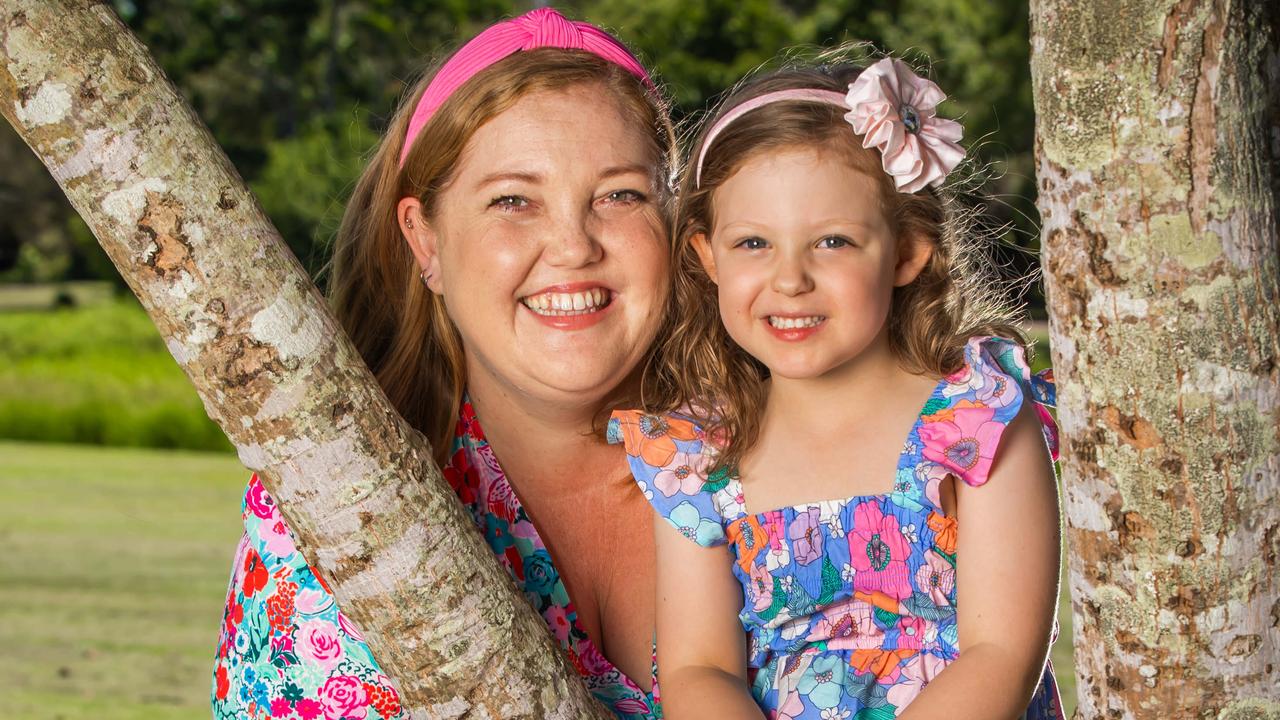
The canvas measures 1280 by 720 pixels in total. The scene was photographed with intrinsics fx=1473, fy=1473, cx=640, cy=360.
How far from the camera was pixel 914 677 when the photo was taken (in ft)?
8.91

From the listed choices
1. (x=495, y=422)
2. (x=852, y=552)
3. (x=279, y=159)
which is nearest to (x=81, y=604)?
(x=495, y=422)

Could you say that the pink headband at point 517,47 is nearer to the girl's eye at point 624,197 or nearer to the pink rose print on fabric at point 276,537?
the girl's eye at point 624,197

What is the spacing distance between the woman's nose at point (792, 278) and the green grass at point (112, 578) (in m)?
6.97

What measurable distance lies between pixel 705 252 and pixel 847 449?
492mm

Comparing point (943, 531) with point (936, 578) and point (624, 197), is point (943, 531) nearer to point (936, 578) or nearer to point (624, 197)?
point (936, 578)

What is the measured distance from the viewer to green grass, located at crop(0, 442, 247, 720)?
9203mm

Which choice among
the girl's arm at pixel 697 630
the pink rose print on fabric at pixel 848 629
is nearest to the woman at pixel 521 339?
the girl's arm at pixel 697 630

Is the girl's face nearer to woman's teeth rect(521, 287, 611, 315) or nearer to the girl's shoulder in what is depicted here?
the girl's shoulder

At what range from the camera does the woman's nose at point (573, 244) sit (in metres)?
3.02

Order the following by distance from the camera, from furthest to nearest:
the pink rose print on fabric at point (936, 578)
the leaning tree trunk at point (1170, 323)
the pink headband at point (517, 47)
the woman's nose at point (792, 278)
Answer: the pink headband at point (517, 47) < the pink rose print on fabric at point (936, 578) < the woman's nose at point (792, 278) < the leaning tree trunk at point (1170, 323)

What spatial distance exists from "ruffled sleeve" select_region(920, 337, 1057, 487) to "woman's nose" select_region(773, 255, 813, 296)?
345 mm

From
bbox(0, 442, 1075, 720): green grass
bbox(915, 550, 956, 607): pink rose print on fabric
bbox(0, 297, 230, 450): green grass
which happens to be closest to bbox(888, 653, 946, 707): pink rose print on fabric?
bbox(915, 550, 956, 607): pink rose print on fabric

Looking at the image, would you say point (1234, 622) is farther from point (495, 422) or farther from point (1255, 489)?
point (495, 422)

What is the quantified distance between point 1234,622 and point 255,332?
135 centimetres
